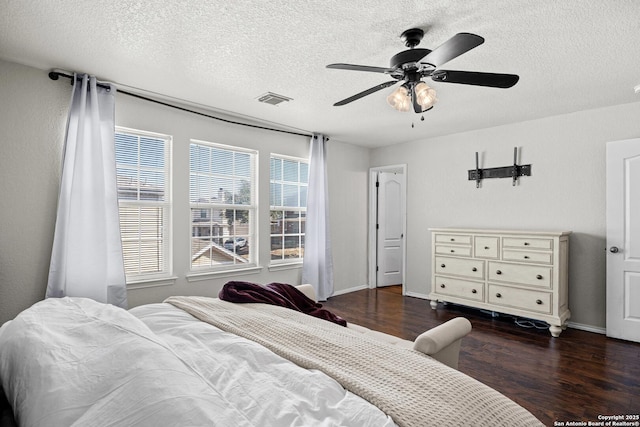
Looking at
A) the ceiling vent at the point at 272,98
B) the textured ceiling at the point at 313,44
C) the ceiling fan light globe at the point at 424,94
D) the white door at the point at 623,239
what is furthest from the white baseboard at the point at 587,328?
the ceiling vent at the point at 272,98

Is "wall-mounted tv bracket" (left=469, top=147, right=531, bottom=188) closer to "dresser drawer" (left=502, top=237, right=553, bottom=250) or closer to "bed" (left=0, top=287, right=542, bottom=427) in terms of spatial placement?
"dresser drawer" (left=502, top=237, right=553, bottom=250)

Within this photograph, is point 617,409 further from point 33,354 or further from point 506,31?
point 33,354

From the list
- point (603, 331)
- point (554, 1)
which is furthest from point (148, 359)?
point (603, 331)

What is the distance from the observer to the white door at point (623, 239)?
3.43 metres

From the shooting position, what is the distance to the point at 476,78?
214 cm

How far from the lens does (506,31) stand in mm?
2262

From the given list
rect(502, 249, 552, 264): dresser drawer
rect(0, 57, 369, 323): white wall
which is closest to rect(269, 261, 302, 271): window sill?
rect(0, 57, 369, 323): white wall

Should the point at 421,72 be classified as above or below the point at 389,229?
above

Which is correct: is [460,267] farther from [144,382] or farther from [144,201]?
[144,382]

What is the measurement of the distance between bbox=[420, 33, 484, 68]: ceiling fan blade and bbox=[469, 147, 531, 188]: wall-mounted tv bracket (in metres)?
2.98

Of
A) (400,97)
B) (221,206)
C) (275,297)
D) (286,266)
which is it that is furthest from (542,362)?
(221,206)

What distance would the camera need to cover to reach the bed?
3.03 ft

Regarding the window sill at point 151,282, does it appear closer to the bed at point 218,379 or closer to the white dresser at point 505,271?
the bed at point 218,379

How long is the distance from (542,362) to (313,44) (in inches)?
126
